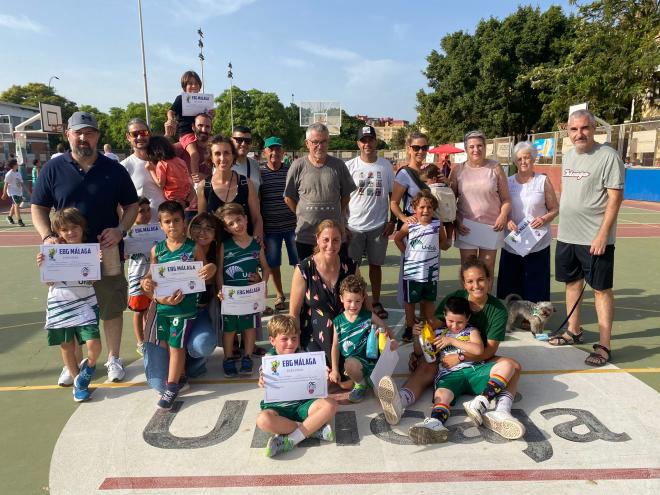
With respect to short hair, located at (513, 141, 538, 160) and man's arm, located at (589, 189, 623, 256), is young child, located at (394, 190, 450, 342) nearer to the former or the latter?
short hair, located at (513, 141, 538, 160)

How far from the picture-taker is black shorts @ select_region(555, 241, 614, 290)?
407 cm

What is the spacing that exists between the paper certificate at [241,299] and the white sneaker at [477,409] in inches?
71.1

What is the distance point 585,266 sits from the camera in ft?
13.9

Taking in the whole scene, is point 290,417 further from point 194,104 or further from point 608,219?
point 194,104

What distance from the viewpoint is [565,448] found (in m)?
2.88

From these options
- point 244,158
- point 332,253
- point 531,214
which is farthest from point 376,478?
point 244,158

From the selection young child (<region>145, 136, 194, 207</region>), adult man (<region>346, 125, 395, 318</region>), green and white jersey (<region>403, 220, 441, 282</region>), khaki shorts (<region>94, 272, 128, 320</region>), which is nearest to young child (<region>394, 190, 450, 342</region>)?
green and white jersey (<region>403, 220, 441, 282</region>)

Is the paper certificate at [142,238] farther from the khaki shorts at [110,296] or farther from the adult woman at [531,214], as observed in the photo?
Answer: the adult woman at [531,214]

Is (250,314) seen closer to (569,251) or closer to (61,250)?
(61,250)

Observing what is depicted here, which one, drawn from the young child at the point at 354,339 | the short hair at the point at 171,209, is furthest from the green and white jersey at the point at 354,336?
the short hair at the point at 171,209

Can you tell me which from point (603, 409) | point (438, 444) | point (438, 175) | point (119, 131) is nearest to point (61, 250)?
point (438, 444)

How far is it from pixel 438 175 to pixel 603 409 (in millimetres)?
2500

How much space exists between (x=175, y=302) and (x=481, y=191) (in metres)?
3.00

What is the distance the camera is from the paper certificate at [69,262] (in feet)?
11.4
